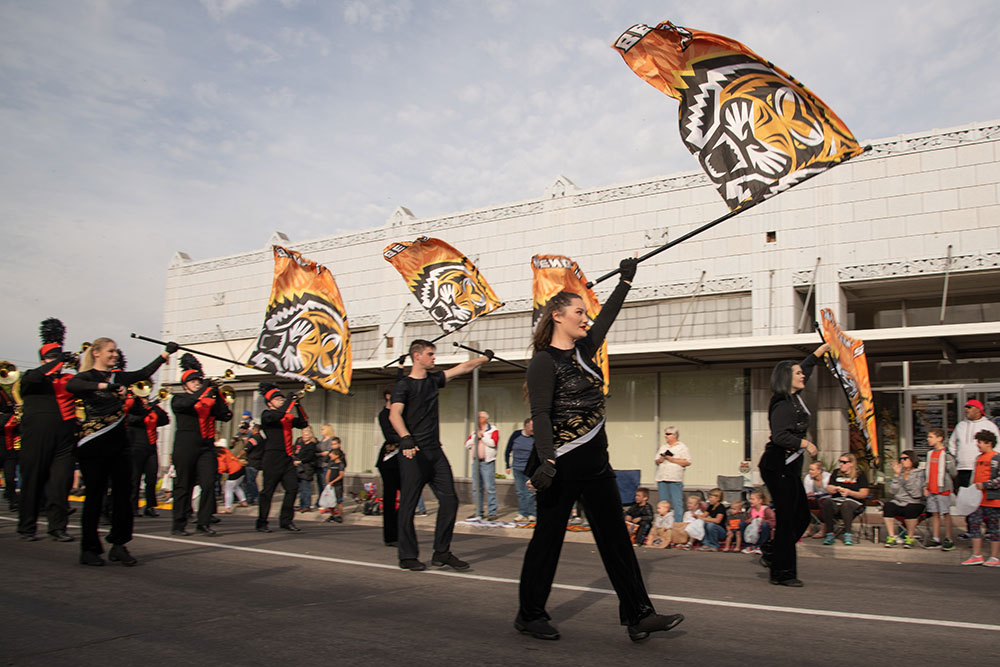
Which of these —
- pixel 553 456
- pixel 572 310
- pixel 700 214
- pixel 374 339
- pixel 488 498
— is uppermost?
pixel 700 214

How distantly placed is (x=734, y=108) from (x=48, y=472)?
7.56m

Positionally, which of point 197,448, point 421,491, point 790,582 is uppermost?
point 197,448

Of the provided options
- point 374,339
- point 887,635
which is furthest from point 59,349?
point 374,339

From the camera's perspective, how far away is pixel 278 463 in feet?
34.6

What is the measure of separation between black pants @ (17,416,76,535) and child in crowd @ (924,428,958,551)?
10.4 metres

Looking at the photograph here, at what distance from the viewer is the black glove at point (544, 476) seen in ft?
14.1

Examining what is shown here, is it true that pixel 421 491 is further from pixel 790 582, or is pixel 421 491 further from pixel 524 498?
pixel 524 498

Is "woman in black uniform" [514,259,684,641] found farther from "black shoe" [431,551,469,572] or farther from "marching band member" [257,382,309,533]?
"marching band member" [257,382,309,533]

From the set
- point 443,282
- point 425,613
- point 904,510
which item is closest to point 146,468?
point 443,282

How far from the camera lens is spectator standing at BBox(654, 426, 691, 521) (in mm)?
13078

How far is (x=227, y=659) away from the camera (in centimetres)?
369

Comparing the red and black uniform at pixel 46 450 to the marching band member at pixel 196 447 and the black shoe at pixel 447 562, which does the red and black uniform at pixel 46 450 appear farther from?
the black shoe at pixel 447 562

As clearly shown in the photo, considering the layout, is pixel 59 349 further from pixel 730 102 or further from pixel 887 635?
pixel 887 635

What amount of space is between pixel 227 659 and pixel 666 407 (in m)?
14.7
